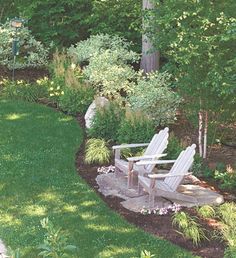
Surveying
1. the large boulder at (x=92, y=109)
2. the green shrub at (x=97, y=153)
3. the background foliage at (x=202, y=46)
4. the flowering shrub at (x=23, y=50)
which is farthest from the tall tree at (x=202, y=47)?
the flowering shrub at (x=23, y=50)

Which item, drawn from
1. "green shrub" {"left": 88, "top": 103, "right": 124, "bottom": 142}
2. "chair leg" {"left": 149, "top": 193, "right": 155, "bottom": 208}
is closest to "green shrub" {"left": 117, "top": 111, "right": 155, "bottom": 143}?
"green shrub" {"left": 88, "top": 103, "right": 124, "bottom": 142}

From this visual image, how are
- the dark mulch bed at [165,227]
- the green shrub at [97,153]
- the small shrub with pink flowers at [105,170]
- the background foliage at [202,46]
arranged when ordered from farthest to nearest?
1. the green shrub at [97,153]
2. the small shrub with pink flowers at [105,170]
3. the background foliage at [202,46]
4. the dark mulch bed at [165,227]

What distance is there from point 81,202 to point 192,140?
3081 millimetres

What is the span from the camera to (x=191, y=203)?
635 centimetres

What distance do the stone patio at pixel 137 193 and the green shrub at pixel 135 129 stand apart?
1.06 metres

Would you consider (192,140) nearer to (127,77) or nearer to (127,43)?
(127,77)

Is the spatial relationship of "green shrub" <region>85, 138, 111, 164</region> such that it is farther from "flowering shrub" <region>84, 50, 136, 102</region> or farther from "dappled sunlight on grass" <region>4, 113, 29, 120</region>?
"dappled sunlight on grass" <region>4, 113, 29, 120</region>

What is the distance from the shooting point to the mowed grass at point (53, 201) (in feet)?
17.9

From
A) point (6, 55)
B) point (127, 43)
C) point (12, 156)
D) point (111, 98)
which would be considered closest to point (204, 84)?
point (12, 156)

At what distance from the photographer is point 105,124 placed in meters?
8.84

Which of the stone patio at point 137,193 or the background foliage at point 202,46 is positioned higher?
the background foliage at point 202,46

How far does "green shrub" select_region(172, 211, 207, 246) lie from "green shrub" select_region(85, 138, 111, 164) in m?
2.15

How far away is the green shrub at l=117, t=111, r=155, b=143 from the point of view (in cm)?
822

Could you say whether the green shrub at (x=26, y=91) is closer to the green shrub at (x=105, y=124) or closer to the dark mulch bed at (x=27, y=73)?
the dark mulch bed at (x=27, y=73)
